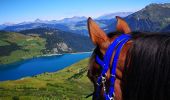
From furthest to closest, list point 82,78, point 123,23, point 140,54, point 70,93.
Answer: point 82,78 < point 70,93 < point 123,23 < point 140,54

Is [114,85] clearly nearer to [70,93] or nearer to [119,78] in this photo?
[119,78]

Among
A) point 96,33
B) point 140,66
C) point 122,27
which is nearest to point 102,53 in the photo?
point 96,33

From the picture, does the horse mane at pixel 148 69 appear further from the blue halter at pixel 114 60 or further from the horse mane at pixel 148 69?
the blue halter at pixel 114 60

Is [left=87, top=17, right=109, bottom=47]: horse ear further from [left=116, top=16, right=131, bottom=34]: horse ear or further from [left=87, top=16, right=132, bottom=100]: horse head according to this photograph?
[left=116, top=16, right=131, bottom=34]: horse ear

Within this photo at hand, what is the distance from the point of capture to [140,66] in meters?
2.10

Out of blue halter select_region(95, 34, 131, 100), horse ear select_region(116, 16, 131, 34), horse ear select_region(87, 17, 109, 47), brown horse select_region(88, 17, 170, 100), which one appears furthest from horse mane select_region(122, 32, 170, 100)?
horse ear select_region(116, 16, 131, 34)

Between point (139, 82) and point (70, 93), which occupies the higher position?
point (139, 82)

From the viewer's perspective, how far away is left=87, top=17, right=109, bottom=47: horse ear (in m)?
2.41

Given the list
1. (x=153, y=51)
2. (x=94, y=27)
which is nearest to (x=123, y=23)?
(x=94, y=27)

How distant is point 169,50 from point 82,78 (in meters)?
171

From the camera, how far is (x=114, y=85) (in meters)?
2.38

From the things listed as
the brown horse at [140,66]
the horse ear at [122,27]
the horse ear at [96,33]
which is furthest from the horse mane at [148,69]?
the horse ear at [122,27]

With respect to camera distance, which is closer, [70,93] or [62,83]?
[70,93]

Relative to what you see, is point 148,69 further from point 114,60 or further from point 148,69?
point 114,60
